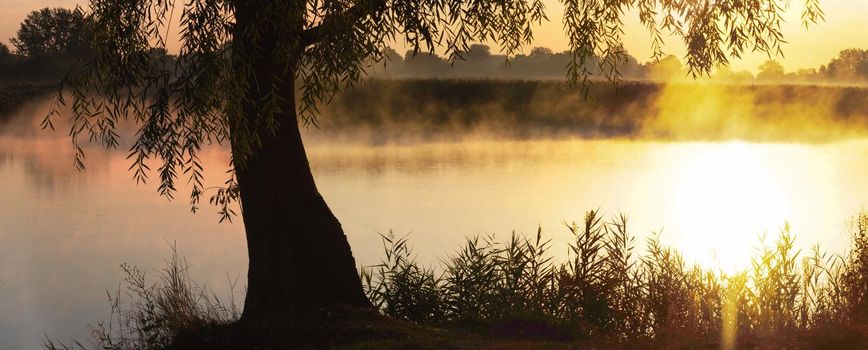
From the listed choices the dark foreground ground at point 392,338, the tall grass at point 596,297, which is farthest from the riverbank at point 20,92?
the dark foreground ground at point 392,338

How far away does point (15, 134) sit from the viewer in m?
61.7

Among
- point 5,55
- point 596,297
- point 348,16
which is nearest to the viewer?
point 348,16

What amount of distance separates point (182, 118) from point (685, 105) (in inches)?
2308

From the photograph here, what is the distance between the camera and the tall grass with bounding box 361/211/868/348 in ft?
33.3

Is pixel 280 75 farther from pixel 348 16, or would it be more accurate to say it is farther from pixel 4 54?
pixel 4 54

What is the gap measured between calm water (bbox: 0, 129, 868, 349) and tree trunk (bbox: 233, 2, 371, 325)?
411 centimetres

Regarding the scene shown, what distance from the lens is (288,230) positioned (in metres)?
10.7

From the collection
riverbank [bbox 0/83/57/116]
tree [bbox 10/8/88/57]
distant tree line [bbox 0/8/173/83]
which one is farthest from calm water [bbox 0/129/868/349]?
tree [bbox 10/8/88/57]

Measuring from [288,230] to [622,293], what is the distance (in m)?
3.70

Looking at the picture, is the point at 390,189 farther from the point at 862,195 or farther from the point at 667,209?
the point at 862,195

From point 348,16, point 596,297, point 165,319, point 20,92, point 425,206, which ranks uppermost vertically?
point 20,92

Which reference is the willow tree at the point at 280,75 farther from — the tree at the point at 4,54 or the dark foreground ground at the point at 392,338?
the tree at the point at 4,54

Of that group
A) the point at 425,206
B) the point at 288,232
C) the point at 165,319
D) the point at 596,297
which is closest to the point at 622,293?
the point at 596,297

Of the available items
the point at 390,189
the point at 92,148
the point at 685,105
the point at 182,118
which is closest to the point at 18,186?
the point at 390,189
